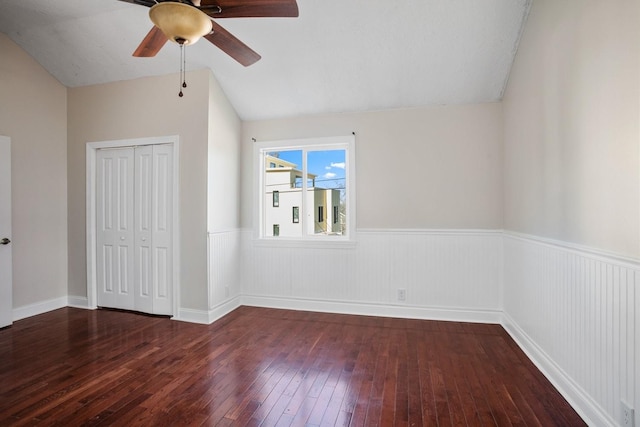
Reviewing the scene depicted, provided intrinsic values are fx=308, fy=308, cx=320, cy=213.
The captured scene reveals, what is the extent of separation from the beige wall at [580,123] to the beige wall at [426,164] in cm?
54

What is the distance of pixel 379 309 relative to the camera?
3719 millimetres

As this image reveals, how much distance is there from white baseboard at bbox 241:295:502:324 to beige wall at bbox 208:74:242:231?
3.57 feet

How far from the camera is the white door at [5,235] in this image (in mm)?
3354

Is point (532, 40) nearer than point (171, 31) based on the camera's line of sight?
No

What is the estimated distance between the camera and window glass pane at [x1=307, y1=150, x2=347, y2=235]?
12.9ft

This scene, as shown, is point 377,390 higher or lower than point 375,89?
lower

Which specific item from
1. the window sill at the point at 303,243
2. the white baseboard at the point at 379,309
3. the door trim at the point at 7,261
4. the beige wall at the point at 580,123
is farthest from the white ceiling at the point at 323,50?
the white baseboard at the point at 379,309

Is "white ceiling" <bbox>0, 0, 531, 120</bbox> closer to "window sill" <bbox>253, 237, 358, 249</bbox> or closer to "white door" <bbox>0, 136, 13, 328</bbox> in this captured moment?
"white door" <bbox>0, 136, 13, 328</bbox>

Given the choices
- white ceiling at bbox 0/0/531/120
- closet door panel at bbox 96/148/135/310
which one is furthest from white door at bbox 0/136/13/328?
white ceiling at bbox 0/0/531/120

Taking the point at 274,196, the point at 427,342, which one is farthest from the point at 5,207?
the point at 427,342

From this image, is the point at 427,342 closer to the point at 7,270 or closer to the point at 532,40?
the point at 532,40

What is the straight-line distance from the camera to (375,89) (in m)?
3.49

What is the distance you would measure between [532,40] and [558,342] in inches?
94.9

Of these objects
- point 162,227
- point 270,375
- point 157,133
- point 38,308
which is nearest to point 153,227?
point 162,227
